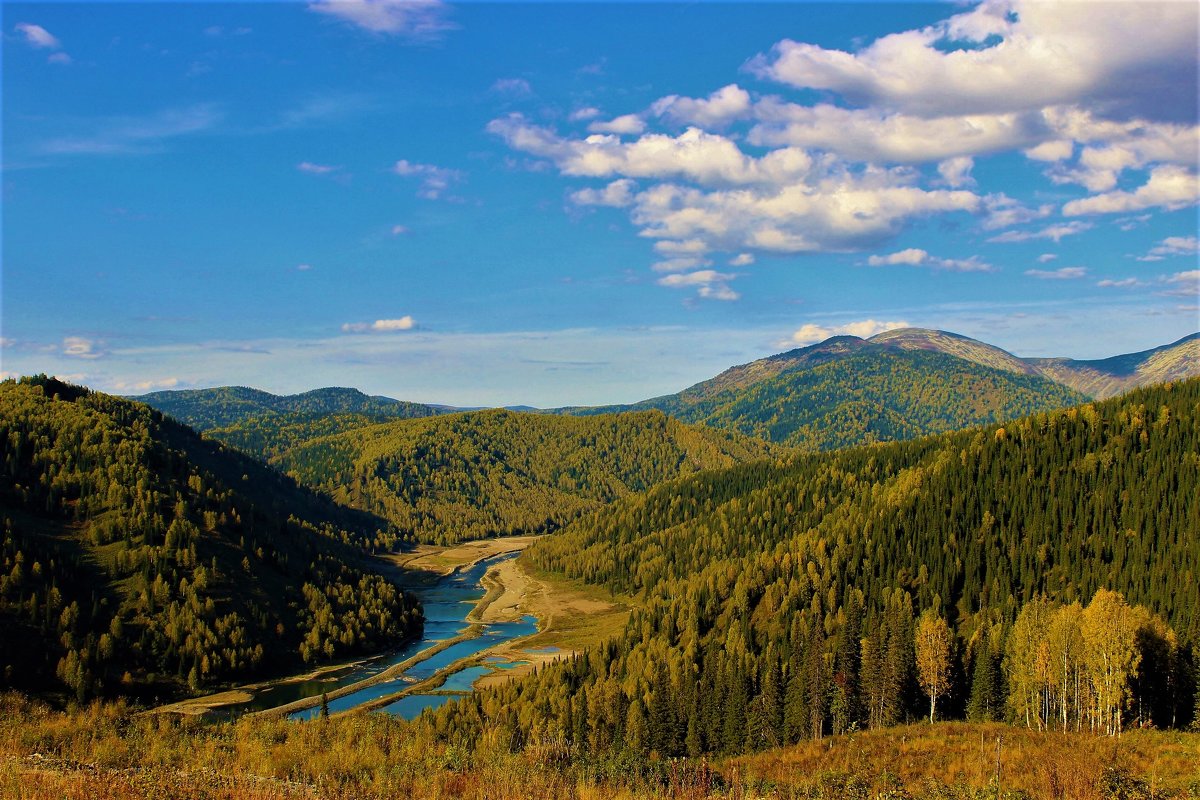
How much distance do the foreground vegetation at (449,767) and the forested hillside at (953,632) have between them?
90.3 ft

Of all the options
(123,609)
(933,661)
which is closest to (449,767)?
(933,661)

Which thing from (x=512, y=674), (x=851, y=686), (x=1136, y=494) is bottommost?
(x=512, y=674)

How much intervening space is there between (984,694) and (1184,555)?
67064 mm

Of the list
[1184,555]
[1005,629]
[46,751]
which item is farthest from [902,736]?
[1184,555]

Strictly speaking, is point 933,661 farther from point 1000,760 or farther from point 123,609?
point 123,609

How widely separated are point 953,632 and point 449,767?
409ft

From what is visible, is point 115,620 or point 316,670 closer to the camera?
point 115,620

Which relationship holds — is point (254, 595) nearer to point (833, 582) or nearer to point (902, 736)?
point (833, 582)

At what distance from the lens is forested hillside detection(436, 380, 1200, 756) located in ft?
350

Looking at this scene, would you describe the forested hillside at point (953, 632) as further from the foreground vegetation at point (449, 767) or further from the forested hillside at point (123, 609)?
the forested hillside at point (123, 609)

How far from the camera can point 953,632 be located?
5714 inches

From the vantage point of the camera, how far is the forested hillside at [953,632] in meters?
107

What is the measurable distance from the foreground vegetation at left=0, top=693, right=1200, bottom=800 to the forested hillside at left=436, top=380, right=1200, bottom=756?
90.3 feet

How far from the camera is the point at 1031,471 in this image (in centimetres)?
19588
